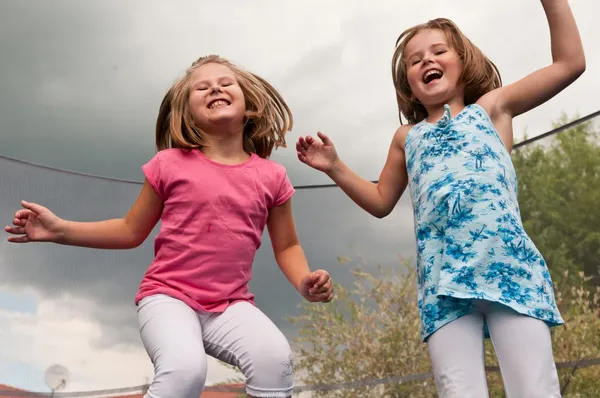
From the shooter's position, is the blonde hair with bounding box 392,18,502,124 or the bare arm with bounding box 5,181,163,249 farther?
the blonde hair with bounding box 392,18,502,124

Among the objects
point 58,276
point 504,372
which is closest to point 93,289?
point 58,276

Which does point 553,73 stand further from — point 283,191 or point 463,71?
point 283,191

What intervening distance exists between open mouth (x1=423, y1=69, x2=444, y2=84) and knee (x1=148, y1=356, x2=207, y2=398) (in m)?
0.76

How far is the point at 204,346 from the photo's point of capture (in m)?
1.50

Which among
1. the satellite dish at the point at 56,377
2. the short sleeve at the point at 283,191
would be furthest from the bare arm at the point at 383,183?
the satellite dish at the point at 56,377

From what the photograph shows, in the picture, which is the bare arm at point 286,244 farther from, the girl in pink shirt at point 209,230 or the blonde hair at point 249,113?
the blonde hair at point 249,113

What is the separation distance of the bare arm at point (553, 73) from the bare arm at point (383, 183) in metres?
0.22

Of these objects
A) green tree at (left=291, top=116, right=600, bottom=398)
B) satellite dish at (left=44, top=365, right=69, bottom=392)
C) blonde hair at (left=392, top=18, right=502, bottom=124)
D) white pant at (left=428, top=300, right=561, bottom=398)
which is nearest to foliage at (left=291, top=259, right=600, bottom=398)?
green tree at (left=291, top=116, right=600, bottom=398)

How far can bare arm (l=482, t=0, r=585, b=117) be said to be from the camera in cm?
155

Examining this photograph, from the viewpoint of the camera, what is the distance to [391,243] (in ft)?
8.27

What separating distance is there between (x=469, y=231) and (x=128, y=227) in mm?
739

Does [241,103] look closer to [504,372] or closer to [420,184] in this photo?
[420,184]

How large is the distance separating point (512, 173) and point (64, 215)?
5.00ft

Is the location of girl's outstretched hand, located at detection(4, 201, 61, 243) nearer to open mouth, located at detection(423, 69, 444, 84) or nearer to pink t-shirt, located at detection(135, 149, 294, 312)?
pink t-shirt, located at detection(135, 149, 294, 312)
